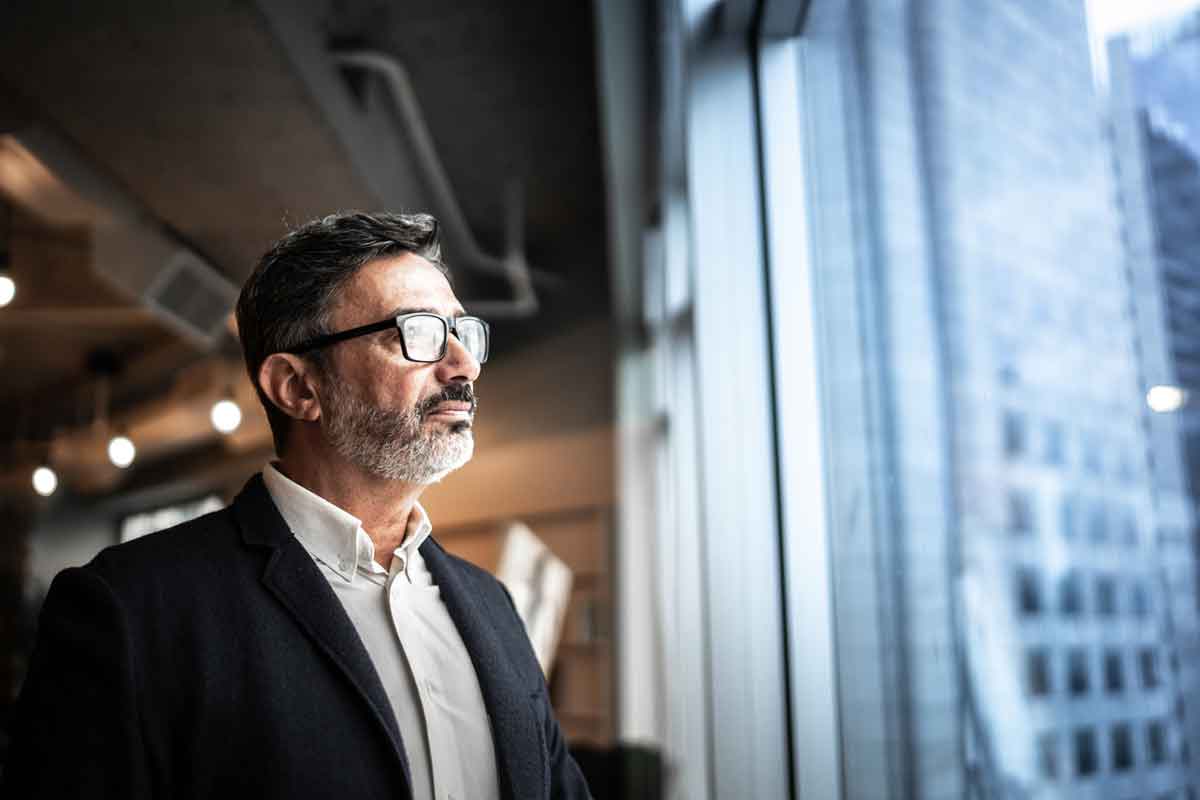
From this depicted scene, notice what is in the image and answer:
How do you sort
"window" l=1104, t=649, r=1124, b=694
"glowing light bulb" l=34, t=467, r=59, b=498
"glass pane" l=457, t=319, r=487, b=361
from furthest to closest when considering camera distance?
"glowing light bulb" l=34, t=467, r=59, b=498
"glass pane" l=457, t=319, r=487, b=361
"window" l=1104, t=649, r=1124, b=694

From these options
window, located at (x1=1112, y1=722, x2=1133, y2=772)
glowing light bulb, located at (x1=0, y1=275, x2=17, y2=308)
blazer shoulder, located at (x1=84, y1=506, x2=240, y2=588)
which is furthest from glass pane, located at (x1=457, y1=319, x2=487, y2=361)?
glowing light bulb, located at (x1=0, y1=275, x2=17, y2=308)

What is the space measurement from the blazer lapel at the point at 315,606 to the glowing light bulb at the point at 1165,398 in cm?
81

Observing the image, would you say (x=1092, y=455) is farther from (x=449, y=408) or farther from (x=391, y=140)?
(x=391, y=140)

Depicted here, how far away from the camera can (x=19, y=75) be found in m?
1.91

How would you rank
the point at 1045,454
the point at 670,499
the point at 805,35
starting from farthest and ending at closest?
the point at 670,499, the point at 805,35, the point at 1045,454

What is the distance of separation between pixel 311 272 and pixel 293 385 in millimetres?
144

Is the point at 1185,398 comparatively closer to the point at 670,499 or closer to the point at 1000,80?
the point at 1000,80

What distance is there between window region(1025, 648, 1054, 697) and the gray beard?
2.23 feet

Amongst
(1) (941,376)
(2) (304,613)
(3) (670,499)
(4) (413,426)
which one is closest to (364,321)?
(4) (413,426)

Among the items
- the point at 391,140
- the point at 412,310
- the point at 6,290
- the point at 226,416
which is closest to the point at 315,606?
the point at 412,310

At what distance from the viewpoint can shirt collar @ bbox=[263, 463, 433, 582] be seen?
1.20m

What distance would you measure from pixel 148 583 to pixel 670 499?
3.46 m

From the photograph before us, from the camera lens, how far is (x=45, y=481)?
1.90 metres

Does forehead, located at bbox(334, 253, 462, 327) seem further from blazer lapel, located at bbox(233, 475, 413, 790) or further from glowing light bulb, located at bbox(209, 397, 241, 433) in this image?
glowing light bulb, located at bbox(209, 397, 241, 433)
